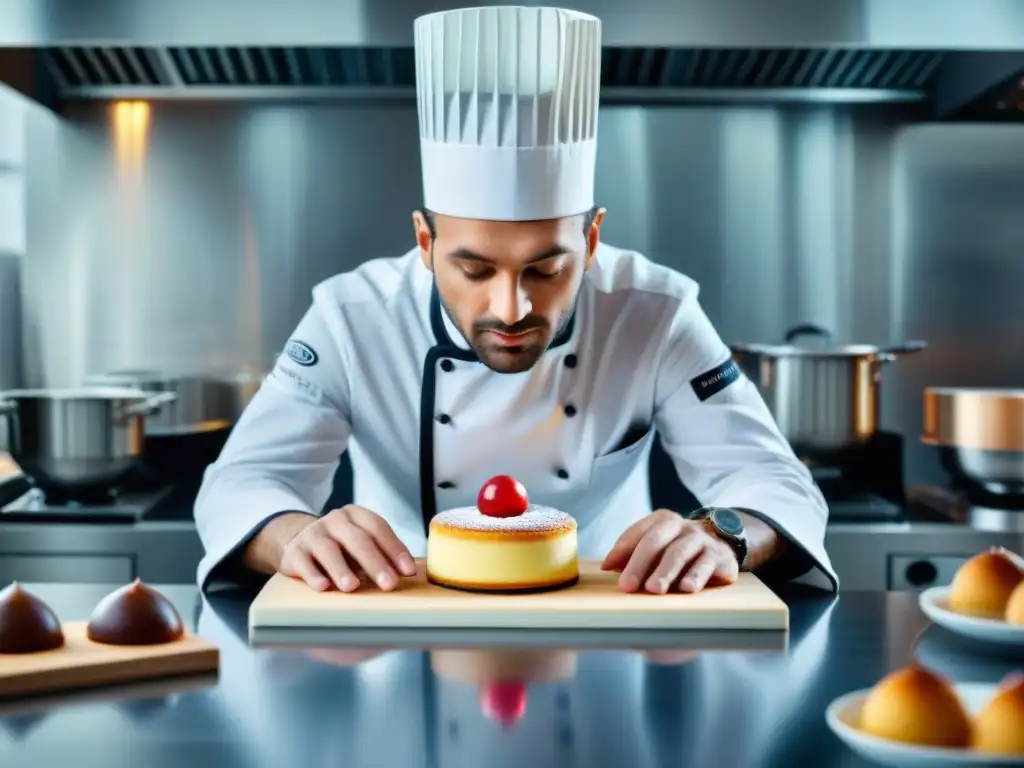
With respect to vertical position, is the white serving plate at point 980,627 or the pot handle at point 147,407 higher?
the pot handle at point 147,407

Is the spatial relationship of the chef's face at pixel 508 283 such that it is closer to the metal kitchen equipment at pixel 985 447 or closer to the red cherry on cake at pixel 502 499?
the red cherry on cake at pixel 502 499

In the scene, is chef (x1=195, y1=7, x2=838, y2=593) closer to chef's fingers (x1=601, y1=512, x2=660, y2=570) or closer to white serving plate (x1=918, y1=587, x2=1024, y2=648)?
chef's fingers (x1=601, y1=512, x2=660, y2=570)

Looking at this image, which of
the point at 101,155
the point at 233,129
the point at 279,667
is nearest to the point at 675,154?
the point at 233,129

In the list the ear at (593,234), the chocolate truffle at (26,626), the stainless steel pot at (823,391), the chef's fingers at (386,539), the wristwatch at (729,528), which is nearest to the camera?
the chocolate truffle at (26,626)

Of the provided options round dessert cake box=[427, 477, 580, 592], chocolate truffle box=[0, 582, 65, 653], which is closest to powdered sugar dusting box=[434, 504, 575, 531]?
round dessert cake box=[427, 477, 580, 592]

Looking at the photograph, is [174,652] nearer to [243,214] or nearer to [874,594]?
[874,594]

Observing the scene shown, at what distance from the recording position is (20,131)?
10.8 feet

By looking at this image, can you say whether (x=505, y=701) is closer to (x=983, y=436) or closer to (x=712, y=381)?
(x=712, y=381)

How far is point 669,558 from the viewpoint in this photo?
154cm

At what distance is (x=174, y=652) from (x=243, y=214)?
2.23 m

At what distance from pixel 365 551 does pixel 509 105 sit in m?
0.71

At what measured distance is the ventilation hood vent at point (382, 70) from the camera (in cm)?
297

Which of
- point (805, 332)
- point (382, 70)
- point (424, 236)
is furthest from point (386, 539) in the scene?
point (805, 332)

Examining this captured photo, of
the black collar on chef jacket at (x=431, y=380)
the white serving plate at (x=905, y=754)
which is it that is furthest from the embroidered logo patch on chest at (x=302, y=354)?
the white serving plate at (x=905, y=754)
